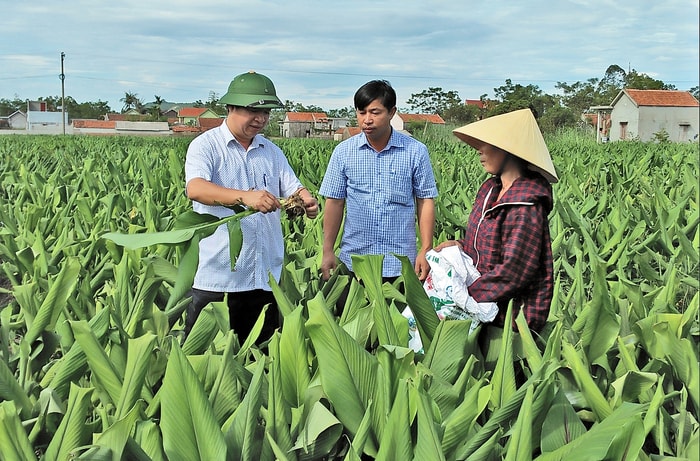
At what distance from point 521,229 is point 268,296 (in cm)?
121

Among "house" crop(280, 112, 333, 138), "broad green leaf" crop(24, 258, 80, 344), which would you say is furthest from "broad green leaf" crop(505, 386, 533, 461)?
"house" crop(280, 112, 333, 138)

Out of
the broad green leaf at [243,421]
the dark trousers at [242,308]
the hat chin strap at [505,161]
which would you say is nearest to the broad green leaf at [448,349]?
the broad green leaf at [243,421]

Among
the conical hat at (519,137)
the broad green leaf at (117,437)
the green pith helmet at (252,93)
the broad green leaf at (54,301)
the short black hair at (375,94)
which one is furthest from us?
the short black hair at (375,94)

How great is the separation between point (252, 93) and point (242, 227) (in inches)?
18.7

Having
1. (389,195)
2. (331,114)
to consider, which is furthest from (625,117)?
(389,195)

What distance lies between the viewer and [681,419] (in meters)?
1.47

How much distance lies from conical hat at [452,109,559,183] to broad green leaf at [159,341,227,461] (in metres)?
1.04

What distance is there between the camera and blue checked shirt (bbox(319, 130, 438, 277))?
2916mm

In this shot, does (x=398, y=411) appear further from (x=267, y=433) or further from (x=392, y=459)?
(x=267, y=433)

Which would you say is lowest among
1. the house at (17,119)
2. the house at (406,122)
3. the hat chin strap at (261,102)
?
the hat chin strap at (261,102)

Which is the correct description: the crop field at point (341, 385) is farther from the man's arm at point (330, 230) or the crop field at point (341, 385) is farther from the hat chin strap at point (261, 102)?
the man's arm at point (330, 230)

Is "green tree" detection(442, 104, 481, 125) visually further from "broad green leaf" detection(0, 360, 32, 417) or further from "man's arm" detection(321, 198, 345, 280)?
"broad green leaf" detection(0, 360, 32, 417)

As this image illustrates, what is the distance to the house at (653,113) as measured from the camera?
47.0 m

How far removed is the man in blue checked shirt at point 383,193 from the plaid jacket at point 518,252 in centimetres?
94
